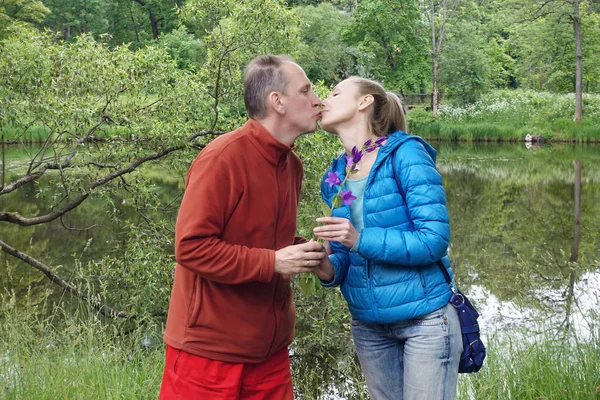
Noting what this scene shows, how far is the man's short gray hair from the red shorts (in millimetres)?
886

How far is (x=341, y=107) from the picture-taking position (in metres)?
2.66

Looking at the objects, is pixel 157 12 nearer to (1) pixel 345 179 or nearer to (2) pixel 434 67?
(2) pixel 434 67

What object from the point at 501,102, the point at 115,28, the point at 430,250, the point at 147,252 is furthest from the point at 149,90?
the point at 115,28

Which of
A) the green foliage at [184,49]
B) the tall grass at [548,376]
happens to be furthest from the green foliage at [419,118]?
the tall grass at [548,376]

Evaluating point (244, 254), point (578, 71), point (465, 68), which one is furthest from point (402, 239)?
point (465, 68)

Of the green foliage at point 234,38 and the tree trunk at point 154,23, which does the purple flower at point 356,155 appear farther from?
the tree trunk at point 154,23

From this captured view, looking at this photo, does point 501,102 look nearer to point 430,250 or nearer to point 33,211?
point 33,211

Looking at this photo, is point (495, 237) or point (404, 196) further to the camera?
point (495, 237)

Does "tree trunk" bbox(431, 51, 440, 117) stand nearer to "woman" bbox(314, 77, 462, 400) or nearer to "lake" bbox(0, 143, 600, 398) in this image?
"lake" bbox(0, 143, 600, 398)

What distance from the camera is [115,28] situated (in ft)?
144

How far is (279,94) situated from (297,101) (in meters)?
0.07

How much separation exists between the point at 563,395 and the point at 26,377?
9.04ft

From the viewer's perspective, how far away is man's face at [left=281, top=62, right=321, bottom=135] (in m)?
2.51

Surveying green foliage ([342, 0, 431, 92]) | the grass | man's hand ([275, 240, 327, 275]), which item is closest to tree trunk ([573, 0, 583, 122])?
green foliage ([342, 0, 431, 92])
